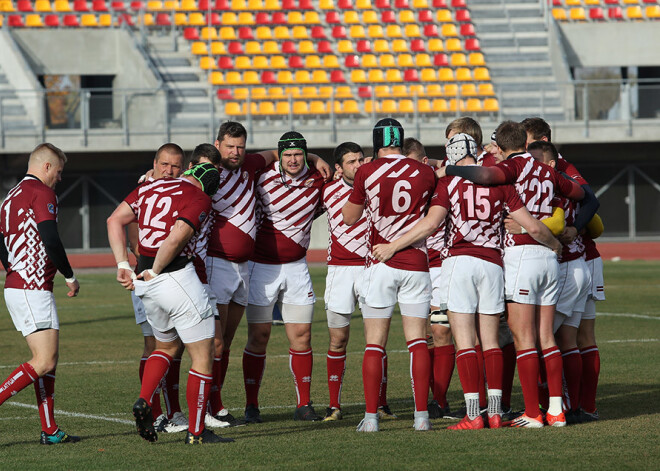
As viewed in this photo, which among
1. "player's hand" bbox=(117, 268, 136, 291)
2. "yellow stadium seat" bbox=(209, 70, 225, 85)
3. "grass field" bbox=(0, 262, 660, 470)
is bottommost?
"grass field" bbox=(0, 262, 660, 470)

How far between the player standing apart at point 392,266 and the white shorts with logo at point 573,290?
1057 mm

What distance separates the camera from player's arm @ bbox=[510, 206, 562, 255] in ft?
23.7

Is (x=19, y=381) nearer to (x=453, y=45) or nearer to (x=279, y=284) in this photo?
(x=279, y=284)

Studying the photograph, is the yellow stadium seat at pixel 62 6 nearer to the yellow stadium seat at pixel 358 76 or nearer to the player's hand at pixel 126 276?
the yellow stadium seat at pixel 358 76

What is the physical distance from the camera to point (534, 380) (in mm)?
7309

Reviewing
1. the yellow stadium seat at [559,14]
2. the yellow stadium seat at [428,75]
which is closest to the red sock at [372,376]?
the yellow stadium seat at [428,75]

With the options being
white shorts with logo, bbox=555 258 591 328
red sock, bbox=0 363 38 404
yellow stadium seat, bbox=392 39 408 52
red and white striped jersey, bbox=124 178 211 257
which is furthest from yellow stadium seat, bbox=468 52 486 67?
red sock, bbox=0 363 38 404

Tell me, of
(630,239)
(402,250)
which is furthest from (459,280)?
(630,239)

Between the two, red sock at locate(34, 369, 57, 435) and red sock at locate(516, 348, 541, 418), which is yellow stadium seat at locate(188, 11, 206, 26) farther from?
red sock at locate(516, 348, 541, 418)

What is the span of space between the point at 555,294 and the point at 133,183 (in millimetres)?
23509

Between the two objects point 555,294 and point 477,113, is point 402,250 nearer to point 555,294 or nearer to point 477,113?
point 555,294

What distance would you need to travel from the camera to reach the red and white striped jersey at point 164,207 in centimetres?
678

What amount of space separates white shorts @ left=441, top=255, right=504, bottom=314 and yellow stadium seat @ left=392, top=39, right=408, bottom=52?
24595 millimetres

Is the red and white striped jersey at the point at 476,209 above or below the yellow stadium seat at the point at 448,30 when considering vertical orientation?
below
